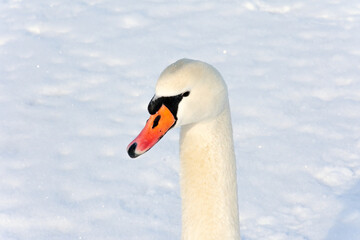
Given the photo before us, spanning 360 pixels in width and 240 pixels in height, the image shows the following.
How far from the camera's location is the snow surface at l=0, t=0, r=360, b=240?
383cm

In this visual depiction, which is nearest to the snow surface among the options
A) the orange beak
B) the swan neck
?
the swan neck

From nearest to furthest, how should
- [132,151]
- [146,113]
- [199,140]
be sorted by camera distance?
[132,151]
[199,140]
[146,113]

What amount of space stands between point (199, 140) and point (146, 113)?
2.65 m

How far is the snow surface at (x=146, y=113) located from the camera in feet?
12.6

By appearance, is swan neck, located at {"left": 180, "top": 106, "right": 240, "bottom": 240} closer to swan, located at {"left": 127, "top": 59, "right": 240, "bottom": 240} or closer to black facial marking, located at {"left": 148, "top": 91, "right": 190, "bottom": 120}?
swan, located at {"left": 127, "top": 59, "right": 240, "bottom": 240}

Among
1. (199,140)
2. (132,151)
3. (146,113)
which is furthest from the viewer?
(146,113)

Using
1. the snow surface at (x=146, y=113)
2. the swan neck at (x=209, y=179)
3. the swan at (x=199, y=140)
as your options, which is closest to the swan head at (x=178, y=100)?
the swan at (x=199, y=140)

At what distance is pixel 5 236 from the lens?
3656 millimetres

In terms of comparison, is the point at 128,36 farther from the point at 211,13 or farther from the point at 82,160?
the point at 82,160

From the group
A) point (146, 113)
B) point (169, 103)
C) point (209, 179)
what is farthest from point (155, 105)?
point (146, 113)

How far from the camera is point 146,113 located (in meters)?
4.88

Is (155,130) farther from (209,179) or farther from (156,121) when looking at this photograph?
(209,179)

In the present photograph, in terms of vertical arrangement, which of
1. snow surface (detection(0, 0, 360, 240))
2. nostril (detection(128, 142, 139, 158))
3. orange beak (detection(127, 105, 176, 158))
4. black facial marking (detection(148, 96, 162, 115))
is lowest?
snow surface (detection(0, 0, 360, 240))

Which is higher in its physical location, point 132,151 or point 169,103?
point 169,103
